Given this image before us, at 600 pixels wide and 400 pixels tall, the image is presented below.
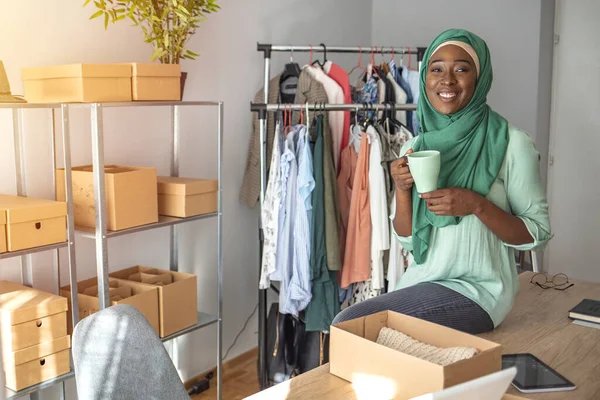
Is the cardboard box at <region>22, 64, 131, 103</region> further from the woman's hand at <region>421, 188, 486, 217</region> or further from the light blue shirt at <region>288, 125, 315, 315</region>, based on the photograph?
the woman's hand at <region>421, 188, 486, 217</region>

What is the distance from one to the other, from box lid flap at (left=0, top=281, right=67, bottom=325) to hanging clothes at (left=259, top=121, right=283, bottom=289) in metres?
1.01

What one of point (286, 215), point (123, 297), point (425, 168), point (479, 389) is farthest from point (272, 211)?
point (479, 389)

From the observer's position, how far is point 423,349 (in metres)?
1.29

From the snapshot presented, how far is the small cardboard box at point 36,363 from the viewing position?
6.55 ft

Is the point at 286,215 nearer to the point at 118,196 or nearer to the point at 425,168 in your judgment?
the point at 118,196

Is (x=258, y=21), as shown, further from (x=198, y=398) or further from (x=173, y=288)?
(x=198, y=398)

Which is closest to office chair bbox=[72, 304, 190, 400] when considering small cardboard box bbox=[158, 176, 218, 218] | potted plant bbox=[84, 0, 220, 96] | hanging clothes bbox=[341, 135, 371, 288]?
small cardboard box bbox=[158, 176, 218, 218]

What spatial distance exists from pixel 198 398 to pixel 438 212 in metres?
1.89

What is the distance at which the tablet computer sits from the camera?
1341mm

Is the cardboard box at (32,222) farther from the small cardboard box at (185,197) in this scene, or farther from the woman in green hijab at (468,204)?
the woman in green hijab at (468,204)

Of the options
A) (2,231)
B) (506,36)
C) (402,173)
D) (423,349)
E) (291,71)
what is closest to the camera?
(423,349)

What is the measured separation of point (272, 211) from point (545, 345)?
151cm

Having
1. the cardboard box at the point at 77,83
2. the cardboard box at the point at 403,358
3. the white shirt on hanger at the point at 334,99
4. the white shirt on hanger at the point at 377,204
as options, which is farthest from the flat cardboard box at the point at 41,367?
the white shirt on hanger at the point at 334,99

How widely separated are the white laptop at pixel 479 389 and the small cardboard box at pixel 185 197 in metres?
1.79
